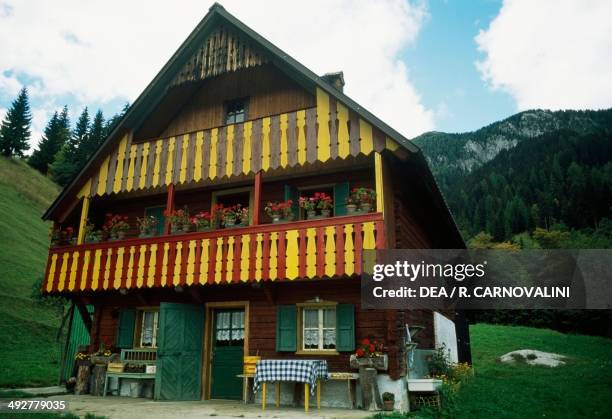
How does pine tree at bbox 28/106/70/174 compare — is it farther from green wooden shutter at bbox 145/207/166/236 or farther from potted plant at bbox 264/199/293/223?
potted plant at bbox 264/199/293/223

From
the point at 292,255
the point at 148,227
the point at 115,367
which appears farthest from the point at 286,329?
the point at 148,227

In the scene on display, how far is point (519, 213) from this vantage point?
66625 millimetres

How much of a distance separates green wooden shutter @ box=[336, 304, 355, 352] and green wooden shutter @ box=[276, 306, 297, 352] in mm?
1072

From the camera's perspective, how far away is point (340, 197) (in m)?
12.8

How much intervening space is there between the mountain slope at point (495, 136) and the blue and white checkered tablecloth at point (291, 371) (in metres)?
111

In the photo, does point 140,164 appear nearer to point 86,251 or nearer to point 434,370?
point 86,251

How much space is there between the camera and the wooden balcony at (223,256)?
10.5 m

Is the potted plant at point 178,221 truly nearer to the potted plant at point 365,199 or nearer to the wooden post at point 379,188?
the potted plant at point 365,199

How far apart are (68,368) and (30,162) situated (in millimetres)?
60811

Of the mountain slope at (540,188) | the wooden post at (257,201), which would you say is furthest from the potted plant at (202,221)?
the mountain slope at (540,188)

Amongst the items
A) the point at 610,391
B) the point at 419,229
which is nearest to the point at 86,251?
the point at 419,229

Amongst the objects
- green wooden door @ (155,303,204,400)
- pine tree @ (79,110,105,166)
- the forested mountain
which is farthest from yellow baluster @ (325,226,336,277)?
pine tree @ (79,110,105,166)

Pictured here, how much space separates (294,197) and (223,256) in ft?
9.03

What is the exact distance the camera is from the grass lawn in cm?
1048
